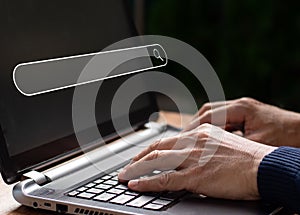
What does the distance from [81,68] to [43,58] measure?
74mm

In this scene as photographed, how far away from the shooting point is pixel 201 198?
2.77 feet

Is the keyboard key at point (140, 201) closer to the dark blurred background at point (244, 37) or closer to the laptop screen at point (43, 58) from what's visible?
the laptop screen at point (43, 58)

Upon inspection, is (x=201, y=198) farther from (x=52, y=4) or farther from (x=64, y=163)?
(x=52, y=4)

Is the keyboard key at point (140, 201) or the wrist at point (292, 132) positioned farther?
the wrist at point (292, 132)

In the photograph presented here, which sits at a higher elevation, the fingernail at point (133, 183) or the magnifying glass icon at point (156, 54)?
the magnifying glass icon at point (156, 54)

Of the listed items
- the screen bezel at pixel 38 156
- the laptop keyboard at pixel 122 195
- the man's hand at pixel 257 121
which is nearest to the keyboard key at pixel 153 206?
the laptop keyboard at pixel 122 195

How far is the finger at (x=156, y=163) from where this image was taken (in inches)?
34.6

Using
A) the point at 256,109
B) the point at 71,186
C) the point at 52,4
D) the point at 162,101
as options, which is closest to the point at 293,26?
the point at 162,101

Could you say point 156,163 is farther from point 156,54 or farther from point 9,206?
point 156,54

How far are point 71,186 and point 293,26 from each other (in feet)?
6.26

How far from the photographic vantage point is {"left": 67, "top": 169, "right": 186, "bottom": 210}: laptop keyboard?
2.66 ft

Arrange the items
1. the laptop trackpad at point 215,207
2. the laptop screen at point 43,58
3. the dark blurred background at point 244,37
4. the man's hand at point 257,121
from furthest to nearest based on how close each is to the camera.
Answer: the dark blurred background at point 244,37, the man's hand at point 257,121, the laptop screen at point 43,58, the laptop trackpad at point 215,207

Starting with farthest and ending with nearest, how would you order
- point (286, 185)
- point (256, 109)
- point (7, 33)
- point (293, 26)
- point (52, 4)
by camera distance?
1. point (293, 26)
2. point (256, 109)
3. point (52, 4)
4. point (7, 33)
5. point (286, 185)

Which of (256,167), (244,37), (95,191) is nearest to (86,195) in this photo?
(95,191)
